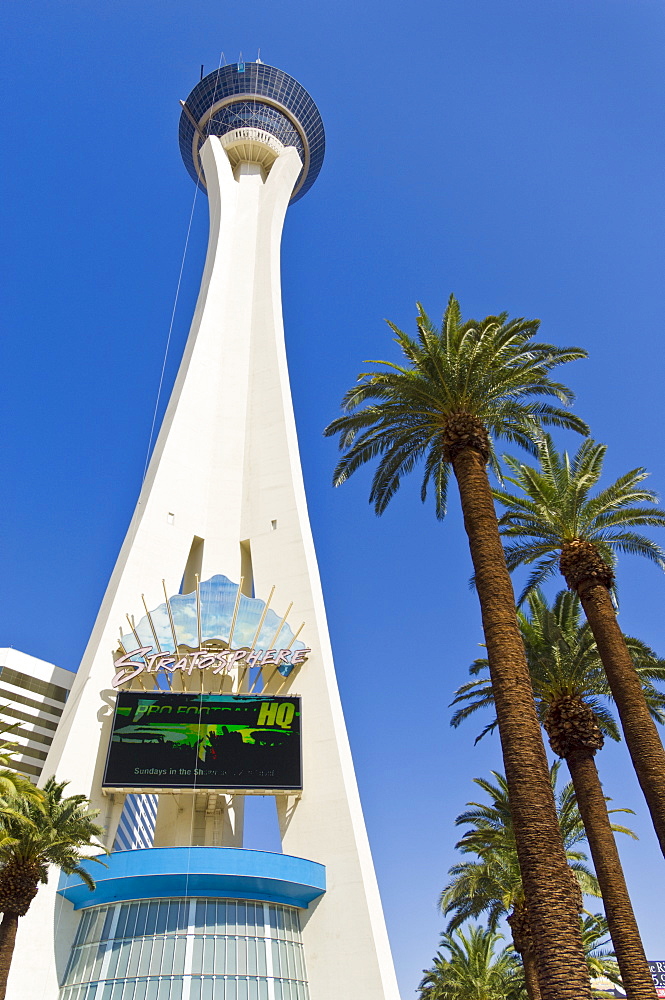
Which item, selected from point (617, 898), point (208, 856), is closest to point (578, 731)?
point (617, 898)

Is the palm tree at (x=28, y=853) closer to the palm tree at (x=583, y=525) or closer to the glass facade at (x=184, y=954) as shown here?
the glass facade at (x=184, y=954)

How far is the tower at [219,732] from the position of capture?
79.1 feet

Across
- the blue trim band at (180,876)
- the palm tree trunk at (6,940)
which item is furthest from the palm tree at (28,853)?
the blue trim band at (180,876)

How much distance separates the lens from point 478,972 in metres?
45.9

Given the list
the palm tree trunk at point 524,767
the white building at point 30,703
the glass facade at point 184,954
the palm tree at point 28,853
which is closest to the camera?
the palm tree trunk at point 524,767

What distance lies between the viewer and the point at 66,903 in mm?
25391

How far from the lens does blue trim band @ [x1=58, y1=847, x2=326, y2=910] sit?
24094 mm

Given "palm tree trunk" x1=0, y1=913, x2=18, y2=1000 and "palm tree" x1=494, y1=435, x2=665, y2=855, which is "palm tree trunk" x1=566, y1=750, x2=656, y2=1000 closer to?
"palm tree" x1=494, y1=435, x2=665, y2=855

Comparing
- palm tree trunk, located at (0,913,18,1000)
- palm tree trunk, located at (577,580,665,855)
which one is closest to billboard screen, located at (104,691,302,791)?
palm tree trunk, located at (0,913,18,1000)

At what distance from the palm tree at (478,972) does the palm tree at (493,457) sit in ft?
109

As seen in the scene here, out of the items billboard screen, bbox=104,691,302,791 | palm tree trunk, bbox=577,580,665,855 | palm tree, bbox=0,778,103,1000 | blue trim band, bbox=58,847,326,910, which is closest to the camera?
palm tree trunk, bbox=577,580,665,855

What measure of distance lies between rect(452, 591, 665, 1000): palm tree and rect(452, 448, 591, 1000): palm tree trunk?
8967 millimetres

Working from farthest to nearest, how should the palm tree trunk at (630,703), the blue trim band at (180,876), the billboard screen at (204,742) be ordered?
the billboard screen at (204,742) < the blue trim band at (180,876) < the palm tree trunk at (630,703)

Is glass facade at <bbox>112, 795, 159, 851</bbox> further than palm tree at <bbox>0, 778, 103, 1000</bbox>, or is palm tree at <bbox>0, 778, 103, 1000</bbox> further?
glass facade at <bbox>112, 795, 159, 851</bbox>
